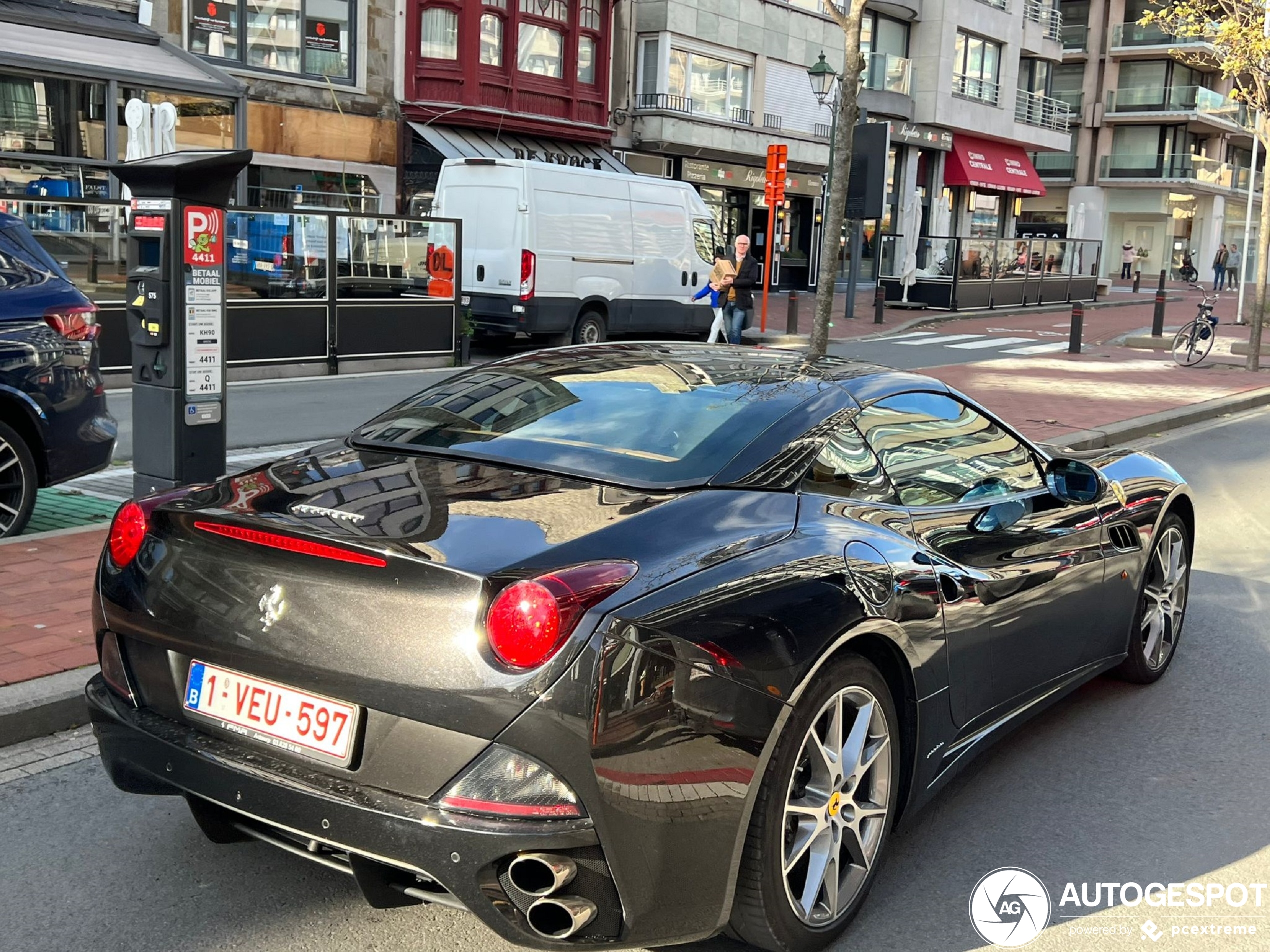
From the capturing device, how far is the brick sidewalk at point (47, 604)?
477cm

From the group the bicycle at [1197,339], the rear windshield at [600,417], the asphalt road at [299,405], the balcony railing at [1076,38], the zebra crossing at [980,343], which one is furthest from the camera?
the balcony railing at [1076,38]

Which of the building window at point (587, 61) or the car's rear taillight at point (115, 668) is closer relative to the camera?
the car's rear taillight at point (115, 668)

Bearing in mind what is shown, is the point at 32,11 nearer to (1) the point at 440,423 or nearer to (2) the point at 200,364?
(2) the point at 200,364

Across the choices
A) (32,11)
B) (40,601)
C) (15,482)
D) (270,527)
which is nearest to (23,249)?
(15,482)

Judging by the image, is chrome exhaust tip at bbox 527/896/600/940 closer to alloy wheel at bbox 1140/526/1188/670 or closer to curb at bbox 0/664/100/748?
curb at bbox 0/664/100/748

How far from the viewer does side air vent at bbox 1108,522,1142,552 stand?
4.86m

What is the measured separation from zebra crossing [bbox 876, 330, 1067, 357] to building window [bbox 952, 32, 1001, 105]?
1920 centimetres

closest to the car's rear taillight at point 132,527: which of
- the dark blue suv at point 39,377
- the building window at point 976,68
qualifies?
the dark blue suv at point 39,377

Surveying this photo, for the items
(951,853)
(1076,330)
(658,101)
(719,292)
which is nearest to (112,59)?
(719,292)

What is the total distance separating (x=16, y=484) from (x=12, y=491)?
0.15 ft

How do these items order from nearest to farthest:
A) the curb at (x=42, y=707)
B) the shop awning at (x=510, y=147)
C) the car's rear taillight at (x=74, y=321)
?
the curb at (x=42, y=707)
the car's rear taillight at (x=74, y=321)
the shop awning at (x=510, y=147)

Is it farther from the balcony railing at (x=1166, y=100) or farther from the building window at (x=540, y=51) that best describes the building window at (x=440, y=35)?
the balcony railing at (x=1166, y=100)

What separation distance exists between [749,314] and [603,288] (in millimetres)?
2309

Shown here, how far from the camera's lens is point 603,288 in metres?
19.8
